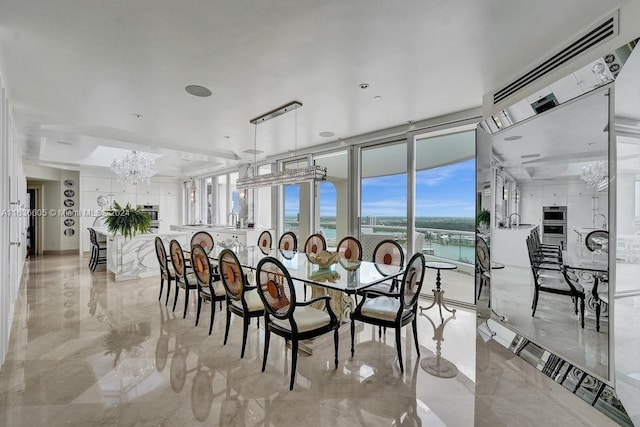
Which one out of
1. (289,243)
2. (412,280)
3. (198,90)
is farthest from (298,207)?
(412,280)

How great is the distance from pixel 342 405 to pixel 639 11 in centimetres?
323

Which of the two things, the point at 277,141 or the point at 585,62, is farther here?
the point at 277,141

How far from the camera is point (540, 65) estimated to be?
8.50ft

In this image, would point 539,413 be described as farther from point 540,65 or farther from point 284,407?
point 540,65

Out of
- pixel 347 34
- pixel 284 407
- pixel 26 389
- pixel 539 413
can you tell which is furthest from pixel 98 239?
pixel 539 413

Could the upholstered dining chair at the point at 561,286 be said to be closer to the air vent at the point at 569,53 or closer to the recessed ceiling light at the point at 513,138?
the recessed ceiling light at the point at 513,138

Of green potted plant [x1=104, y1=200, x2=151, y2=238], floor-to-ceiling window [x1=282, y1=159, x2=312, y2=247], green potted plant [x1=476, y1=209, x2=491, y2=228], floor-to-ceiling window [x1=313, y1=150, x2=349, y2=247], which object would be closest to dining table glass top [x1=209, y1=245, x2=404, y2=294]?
green potted plant [x1=476, y1=209, x2=491, y2=228]

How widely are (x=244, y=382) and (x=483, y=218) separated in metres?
3.17

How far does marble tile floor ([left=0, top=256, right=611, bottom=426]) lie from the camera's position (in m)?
1.93

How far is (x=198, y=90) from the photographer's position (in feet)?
Result: 10.7

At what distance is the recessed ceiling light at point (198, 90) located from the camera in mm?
3192

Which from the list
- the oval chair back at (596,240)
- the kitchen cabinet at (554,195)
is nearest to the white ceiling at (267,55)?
the kitchen cabinet at (554,195)

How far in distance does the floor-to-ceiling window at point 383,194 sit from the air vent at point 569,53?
77.9 inches

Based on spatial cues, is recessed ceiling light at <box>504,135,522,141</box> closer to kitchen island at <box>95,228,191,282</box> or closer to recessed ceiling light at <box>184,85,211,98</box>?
recessed ceiling light at <box>184,85,211,98</box>
